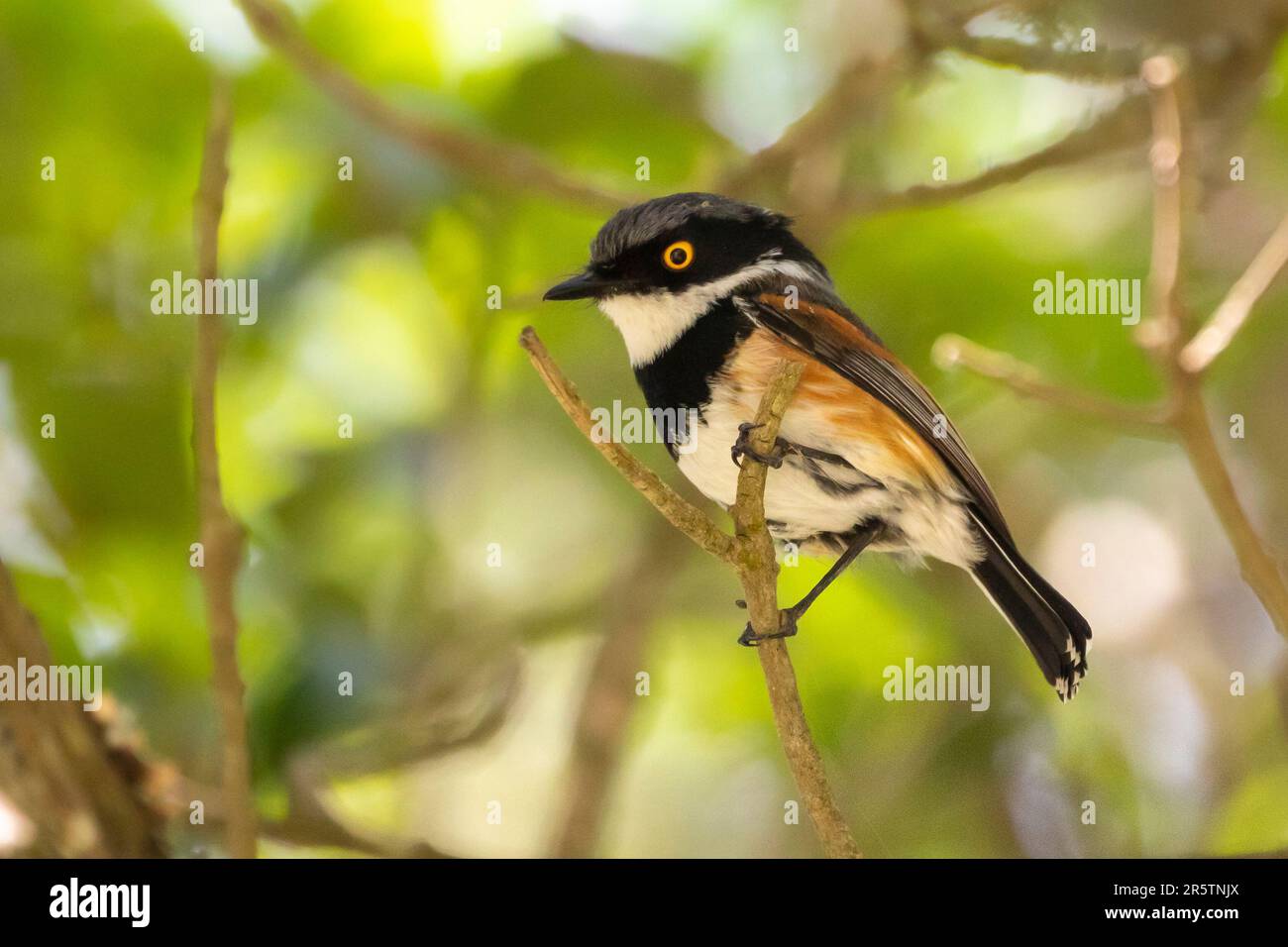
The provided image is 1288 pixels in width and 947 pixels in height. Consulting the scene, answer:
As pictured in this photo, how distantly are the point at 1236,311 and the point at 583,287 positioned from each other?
1.78 m

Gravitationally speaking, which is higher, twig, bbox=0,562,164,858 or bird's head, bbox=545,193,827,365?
bird's head, bbox=545,193,827,365

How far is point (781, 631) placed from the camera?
3086 mm

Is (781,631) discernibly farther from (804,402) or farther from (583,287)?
(583,287)

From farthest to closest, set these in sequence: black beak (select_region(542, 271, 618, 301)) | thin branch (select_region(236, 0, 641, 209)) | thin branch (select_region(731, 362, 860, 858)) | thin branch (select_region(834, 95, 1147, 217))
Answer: thin branch (select_region(834, 95, 1147, 217)), thin branch (select_region(236, 0, 641, 209)), black beak (select_region(542, 271, 618, 301)), thin branch (select_region(731, 362, 860, 858))

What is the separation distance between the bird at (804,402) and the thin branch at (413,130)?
372 mm

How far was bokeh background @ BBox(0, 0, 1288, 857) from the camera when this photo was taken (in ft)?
14.6

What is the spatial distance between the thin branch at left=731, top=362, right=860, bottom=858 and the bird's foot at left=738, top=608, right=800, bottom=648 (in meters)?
0.01

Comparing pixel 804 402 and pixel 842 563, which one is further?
pixel 842 563

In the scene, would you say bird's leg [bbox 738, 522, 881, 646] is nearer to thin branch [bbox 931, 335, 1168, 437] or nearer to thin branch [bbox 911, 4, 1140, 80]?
thin branch [bbox 931, 335, 1168, 437]

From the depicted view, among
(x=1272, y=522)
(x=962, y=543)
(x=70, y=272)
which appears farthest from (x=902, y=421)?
(x=70, y=272)

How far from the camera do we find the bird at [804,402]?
12.4 feet
